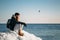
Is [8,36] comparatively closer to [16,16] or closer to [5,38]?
[5,38]

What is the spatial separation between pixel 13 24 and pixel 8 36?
0.35 m

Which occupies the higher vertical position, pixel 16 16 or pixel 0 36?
pixel 16 16

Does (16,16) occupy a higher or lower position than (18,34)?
higher

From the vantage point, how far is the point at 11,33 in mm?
6340

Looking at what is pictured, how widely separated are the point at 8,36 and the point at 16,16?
52 centimetres

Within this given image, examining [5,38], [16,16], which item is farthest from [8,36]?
[16,16]

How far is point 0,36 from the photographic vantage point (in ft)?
20.6

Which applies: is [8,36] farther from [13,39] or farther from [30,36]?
[30,36]

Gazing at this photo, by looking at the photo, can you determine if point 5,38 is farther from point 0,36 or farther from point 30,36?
point 30,36

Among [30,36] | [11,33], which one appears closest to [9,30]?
[11,33]

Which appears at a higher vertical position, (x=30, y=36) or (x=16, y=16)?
(x=16, y=16)

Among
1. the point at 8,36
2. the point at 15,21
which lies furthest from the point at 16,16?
the point at 8,36

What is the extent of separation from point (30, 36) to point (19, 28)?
35cm

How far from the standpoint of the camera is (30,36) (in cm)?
656
